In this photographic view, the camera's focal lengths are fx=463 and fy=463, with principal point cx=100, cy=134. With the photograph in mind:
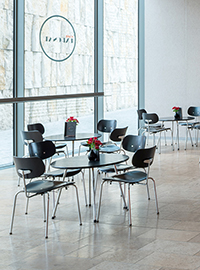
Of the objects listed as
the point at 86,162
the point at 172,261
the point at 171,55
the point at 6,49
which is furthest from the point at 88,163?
the point at 171,55

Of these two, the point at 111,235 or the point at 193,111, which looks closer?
the point at 111,235

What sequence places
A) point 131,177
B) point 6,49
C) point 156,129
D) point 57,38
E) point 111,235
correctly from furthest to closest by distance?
point 156,129, point 57,38, point 6,49, point 131,177, point 111,235

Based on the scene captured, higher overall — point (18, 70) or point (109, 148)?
point (18, 70)

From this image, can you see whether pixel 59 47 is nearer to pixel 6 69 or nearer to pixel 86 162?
pixel 6 69

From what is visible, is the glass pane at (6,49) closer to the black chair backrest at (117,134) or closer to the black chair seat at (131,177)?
the black chair backrest at (117,134)

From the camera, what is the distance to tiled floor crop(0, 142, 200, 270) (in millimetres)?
3883

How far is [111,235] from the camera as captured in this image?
4566mm

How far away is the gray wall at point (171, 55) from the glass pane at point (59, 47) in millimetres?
2071

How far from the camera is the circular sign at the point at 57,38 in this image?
9.30 meters

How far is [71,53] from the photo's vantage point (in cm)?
1005

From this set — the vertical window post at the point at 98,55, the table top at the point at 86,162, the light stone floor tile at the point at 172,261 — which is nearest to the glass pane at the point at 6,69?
the vertical window post at the point at 98,55

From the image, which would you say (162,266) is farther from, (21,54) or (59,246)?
(21,54)

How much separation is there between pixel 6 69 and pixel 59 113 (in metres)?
1.78

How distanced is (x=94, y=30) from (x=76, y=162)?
6181mm
